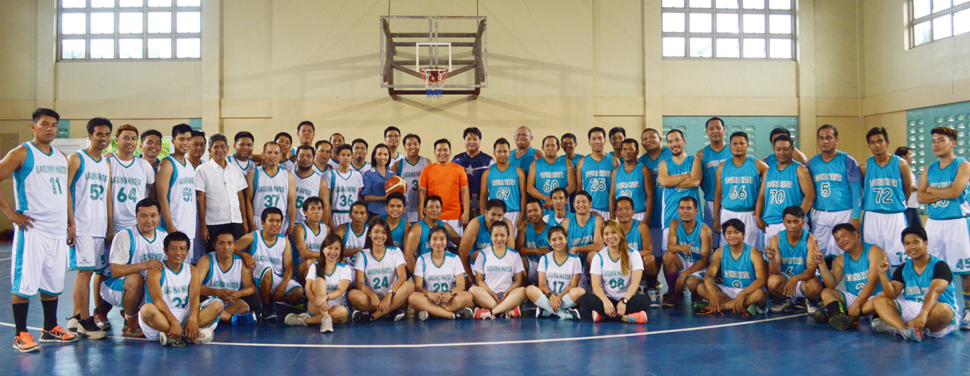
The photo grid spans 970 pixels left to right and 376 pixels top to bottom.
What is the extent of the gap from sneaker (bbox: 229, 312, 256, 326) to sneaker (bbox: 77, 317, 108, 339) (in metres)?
0.93

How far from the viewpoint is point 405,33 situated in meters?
11.6

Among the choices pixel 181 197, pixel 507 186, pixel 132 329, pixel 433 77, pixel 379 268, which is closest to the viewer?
pixel 132 329

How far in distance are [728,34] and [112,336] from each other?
40.8 feet

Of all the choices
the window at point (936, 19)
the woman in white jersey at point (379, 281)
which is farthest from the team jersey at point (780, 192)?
the window at point (936, 19)

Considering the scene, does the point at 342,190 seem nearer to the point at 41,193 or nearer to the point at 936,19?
the point at 41,193

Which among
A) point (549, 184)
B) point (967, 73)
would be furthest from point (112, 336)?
point (967, 73)

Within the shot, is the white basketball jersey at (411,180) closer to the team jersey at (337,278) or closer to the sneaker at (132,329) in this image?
the team jersey at (337,278)

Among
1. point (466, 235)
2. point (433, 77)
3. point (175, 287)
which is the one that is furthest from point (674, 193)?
point (433, 77)

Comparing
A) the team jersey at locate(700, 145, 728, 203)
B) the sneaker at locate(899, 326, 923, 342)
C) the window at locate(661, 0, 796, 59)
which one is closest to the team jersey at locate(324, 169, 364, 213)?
the team jersey at locate(700, 145, 728, 203)

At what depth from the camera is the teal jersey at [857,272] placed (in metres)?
4.97

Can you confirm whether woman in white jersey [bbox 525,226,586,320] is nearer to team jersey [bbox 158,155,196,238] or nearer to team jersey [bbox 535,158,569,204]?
team jersey [bbox 535,158,569,204]

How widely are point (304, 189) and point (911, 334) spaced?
5329mm

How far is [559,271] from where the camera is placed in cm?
559

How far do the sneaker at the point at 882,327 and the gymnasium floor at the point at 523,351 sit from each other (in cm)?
8
